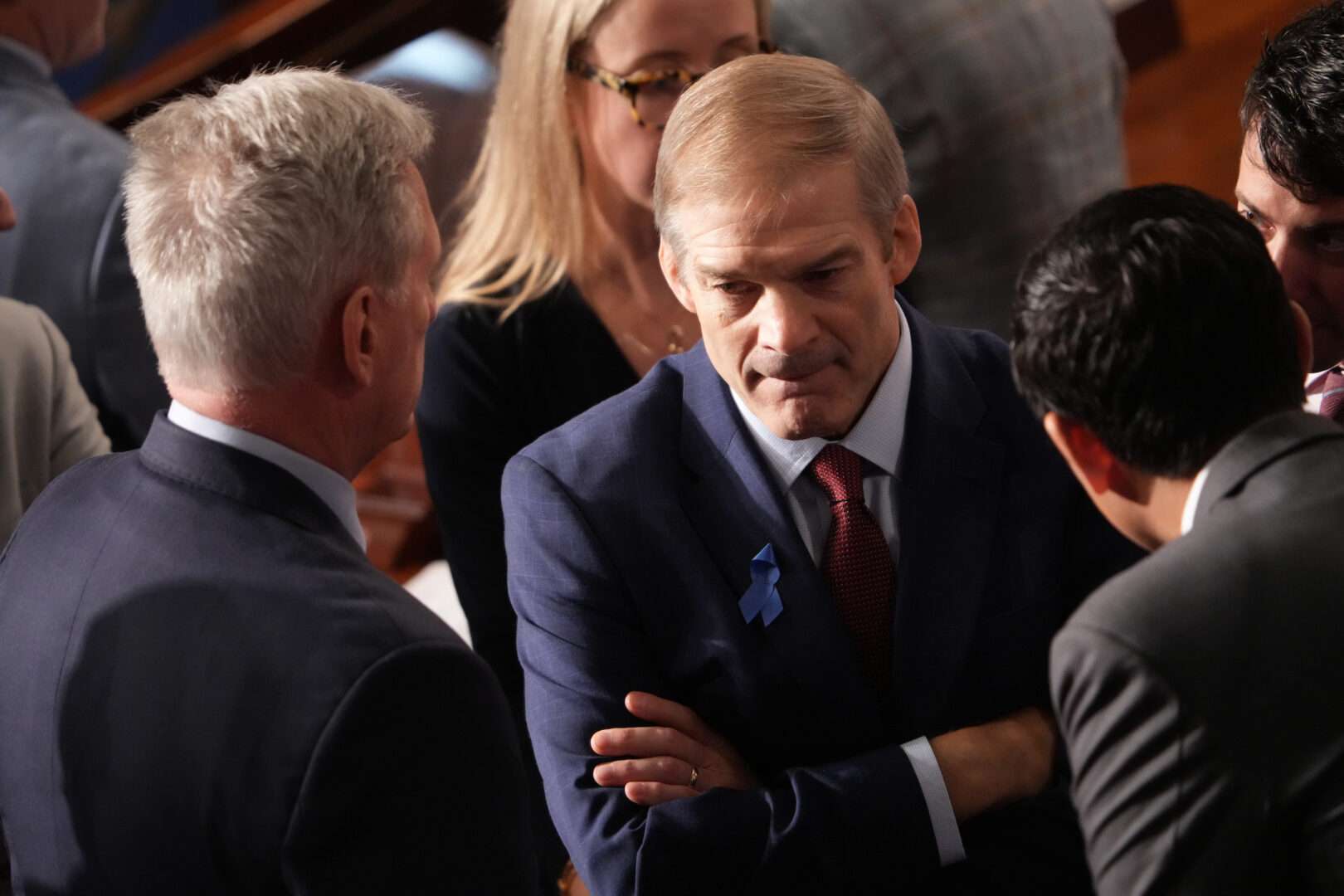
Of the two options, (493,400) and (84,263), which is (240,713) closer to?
(493,400)

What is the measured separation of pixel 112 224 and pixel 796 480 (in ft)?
4.18

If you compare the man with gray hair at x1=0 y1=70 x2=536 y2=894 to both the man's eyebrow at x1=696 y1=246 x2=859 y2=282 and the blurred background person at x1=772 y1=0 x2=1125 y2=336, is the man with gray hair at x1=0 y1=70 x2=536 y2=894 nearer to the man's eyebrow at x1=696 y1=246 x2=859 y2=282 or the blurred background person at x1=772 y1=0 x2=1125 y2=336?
the man's eyebrow at x1=696 y1=246 x2=859 y2=282

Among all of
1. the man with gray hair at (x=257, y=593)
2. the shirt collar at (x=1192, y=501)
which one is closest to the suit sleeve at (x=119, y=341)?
the man with gray hair at (x=257, y=593)

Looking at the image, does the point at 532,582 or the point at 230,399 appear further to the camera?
the point at 532,582

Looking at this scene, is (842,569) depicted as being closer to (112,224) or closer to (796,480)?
(796,480)

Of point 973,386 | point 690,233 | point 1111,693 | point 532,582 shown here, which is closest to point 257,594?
point 532,582

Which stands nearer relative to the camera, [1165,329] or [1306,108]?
[1165,329]

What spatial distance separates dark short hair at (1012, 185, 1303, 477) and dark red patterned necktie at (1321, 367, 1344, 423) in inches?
25.1

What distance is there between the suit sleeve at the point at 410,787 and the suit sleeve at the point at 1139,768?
0.53 metres

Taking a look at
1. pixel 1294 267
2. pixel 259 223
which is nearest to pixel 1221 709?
pixel 1294 267

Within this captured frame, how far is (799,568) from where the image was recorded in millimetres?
1858

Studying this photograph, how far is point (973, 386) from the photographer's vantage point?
1953 mm

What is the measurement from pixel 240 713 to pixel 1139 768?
0.79 m

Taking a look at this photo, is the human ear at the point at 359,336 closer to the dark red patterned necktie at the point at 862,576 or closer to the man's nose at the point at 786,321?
the man's nose at the point at 786,321
